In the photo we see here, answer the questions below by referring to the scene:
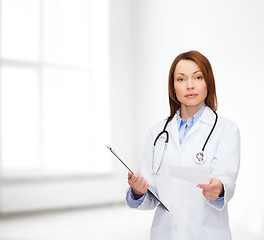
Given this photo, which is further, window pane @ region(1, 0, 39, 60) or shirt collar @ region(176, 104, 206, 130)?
window pane @ region(1, 0, 39, 60)

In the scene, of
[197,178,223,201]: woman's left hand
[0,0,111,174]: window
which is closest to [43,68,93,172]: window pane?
[0,0,111,174]: window

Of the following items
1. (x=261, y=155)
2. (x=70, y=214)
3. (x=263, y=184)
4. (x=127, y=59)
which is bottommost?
(x=70, y=214)

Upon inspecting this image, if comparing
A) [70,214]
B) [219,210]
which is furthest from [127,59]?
[219,210]

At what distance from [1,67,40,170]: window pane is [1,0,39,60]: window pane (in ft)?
0.55

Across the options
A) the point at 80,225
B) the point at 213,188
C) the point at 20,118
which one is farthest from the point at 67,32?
the point at 213,188

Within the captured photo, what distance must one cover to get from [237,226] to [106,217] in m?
1.16

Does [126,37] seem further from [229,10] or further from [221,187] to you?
[221,187]

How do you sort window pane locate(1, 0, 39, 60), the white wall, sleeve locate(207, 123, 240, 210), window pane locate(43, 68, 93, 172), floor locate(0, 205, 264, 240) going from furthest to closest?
window pane locate(43, 68, 93, 172)
window pane locate(1, 0, 39, 60)
the white wall
floor locate(0, 205, 264, 240)
sleeve locate(207, 123, 240, 210)

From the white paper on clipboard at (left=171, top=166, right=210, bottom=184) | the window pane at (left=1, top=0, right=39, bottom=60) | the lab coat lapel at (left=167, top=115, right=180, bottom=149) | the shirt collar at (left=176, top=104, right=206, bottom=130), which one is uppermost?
the window pane at (left=1, top=0, right=39, bottom=60)

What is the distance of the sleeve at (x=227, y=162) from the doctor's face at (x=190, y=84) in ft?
0.46

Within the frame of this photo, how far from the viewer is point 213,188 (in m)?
1.04

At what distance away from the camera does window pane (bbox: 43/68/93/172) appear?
390 centimetres

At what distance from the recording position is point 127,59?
4371mm

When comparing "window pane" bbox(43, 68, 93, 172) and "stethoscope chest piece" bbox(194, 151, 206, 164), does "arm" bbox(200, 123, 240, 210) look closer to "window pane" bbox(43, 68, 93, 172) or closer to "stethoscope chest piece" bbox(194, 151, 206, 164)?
"stethoscope chest piece" bbox(194, 151, 206, 164)
